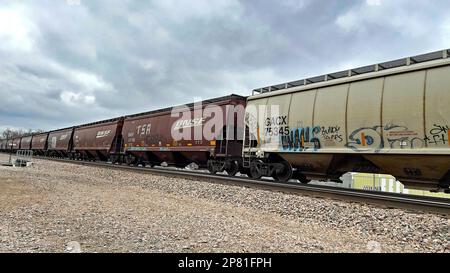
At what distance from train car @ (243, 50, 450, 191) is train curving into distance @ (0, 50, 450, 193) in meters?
0.02

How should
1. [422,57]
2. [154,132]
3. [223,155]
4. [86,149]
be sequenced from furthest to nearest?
[86,149] → [154,132] → [223,155] → [422,57]

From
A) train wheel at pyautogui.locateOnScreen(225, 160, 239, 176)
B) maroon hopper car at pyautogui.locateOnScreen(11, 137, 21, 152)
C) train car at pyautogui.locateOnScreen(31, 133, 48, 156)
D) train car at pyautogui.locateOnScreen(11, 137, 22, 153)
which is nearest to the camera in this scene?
train wheel at pyautogui.locateOnScreen(225, 160, 239, 176)

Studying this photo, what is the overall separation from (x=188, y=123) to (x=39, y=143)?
120 ft

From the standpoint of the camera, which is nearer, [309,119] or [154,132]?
[309,119]

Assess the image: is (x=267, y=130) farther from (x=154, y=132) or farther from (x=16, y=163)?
(x=16, y=163)

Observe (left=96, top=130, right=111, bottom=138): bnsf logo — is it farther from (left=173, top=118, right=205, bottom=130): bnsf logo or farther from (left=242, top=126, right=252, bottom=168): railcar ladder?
(left=242, top=126, right=252, bottom=168): railcar ladder

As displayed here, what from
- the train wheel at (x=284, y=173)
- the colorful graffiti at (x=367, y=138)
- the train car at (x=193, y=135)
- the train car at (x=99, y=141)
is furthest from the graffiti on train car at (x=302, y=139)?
the train car at (x=99, y=141)

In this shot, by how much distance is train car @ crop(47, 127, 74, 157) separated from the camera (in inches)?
1293

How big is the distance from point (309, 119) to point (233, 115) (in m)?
4.72

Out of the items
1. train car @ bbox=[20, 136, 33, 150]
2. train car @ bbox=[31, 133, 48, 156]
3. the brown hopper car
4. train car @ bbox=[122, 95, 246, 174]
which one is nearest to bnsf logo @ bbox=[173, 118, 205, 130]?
train car @ bbox=[122, 95, 246, 174]

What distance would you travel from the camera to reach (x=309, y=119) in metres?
A: 10.2

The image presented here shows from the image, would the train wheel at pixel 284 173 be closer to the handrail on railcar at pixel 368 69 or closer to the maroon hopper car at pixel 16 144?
the handrail on railcar at pixel 368 69
